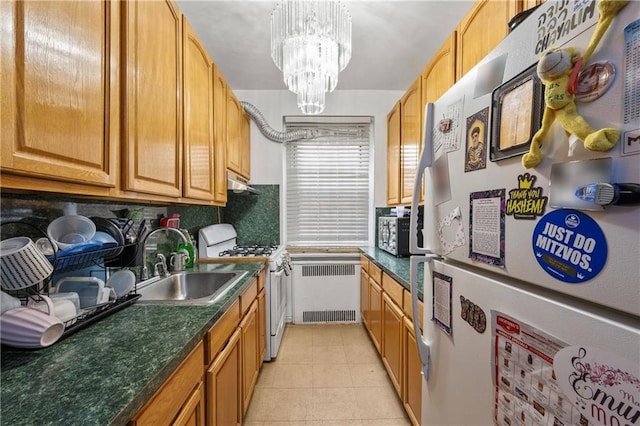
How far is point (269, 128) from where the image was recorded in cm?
311

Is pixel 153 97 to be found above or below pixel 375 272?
above

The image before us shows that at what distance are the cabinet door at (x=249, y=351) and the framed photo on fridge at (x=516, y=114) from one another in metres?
1.48

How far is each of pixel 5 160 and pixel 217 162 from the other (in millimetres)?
1484

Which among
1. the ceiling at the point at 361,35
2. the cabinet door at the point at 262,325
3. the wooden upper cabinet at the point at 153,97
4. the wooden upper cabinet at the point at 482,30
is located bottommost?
the cabinet door at the point at 262,325

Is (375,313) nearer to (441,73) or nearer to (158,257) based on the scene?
(158,257)

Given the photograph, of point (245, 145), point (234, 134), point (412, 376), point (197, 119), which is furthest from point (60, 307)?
point (245, 145)

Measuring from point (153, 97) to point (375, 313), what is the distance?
2.20m

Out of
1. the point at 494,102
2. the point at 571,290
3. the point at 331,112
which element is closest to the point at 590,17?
the point at 494,102

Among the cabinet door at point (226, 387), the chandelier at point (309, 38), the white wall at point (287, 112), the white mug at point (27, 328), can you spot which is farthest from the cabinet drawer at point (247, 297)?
the white wall at point (287, 112)

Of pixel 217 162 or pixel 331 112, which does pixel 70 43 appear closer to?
pixel 217 162

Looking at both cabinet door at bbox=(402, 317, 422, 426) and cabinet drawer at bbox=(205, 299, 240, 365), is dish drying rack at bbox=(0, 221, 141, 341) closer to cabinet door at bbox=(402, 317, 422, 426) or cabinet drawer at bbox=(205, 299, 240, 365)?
cabinet drawer at bbox=(205, 299, 240, 365)

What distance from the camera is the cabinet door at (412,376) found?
1425mm

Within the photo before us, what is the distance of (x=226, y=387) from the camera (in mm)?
1257

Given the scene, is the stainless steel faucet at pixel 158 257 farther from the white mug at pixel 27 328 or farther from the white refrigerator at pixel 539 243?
the white refrigerator at pixel 539 243
